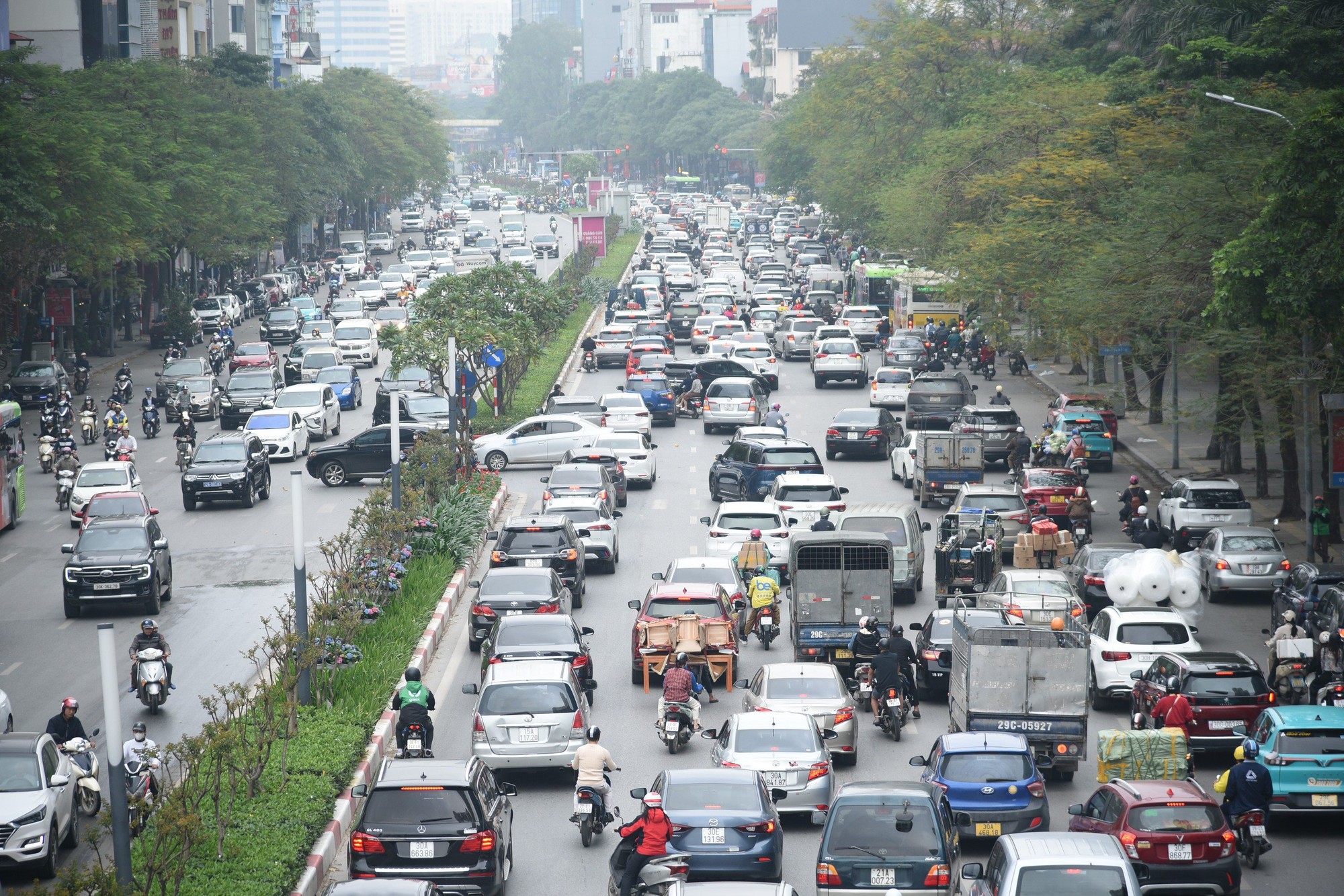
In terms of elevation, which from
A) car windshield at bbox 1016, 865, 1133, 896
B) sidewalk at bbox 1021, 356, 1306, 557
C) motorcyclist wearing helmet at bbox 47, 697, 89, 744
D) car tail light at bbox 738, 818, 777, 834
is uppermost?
car windshield at bbox 1016, 865, 1133, 896

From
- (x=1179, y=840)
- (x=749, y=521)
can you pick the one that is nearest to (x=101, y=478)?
(x=749, y=521)

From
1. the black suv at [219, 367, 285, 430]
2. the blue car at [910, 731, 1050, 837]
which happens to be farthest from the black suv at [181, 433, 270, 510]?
the blue car at [910, 731, 1050, 837]

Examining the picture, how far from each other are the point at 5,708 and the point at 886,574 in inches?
470

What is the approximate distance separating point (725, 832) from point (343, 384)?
136 ft

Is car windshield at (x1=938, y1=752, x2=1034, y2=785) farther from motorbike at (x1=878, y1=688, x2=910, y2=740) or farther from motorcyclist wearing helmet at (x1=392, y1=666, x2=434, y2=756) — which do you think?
motorcyclist wearing helmet at (x1=392, y1=666, x2=434, y2=756)

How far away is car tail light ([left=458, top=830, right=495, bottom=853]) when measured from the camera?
15.5m

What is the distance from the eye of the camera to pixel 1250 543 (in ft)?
98.6

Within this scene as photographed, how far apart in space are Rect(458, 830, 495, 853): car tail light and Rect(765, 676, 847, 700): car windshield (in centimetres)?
593

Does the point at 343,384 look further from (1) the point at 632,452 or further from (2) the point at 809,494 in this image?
(2) the point at 809,494

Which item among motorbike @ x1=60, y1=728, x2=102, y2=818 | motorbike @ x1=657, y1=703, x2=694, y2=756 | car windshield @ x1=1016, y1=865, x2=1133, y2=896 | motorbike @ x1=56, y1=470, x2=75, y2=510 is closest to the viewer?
car windshield @ x1=1016, y1=865, x2=1133, y2=896

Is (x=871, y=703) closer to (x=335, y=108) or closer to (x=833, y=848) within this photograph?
(x=833, y=848)

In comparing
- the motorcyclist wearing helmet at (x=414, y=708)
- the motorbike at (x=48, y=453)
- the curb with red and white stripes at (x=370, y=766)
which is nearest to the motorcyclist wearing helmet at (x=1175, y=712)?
the motorcyclist wearing helmet at (x=414, y=708)

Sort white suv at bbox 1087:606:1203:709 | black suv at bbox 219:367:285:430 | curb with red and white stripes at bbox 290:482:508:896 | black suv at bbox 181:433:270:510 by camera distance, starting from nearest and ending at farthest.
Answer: curb with red and white stripes at bbox 290:482:508:896, white suv at bbox 1087:606:1203:709, black suv at bbox 181:433:270:510, black suv at bbox 219:367:285:430

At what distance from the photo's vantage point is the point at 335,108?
107875mm
